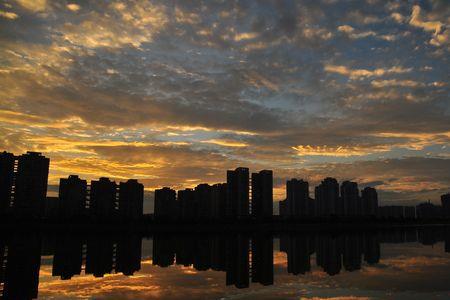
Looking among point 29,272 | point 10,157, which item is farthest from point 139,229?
point 29,272

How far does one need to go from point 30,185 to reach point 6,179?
10.7m

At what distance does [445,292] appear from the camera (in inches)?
1110

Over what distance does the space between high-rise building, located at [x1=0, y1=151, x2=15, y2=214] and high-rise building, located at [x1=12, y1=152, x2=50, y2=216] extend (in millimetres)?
2637

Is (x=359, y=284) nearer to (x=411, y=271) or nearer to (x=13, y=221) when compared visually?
(x=411, y=271)

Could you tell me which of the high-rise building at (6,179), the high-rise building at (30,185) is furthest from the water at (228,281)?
the high-rise building at (6,179)

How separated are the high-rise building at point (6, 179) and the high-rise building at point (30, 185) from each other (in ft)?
8.65

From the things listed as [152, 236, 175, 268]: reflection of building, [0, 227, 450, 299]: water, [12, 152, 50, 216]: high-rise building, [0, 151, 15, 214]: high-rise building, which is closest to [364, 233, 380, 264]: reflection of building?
[0, 227, 450, 299]: water

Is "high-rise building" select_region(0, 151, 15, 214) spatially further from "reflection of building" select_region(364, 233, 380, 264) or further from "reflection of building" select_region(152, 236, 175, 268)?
"reflection of building" select_region(364, 233, 380, 264)

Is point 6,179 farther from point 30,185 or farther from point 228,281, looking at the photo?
point 228,281

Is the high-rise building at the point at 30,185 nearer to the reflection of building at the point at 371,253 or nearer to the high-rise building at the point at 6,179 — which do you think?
the high-rise building at the point at 6,179

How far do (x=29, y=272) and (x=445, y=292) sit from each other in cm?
3695

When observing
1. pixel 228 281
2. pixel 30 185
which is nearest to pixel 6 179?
pixel 30 185

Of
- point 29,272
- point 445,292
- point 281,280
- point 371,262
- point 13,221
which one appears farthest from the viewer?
point 13,221

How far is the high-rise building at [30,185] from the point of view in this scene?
189m
